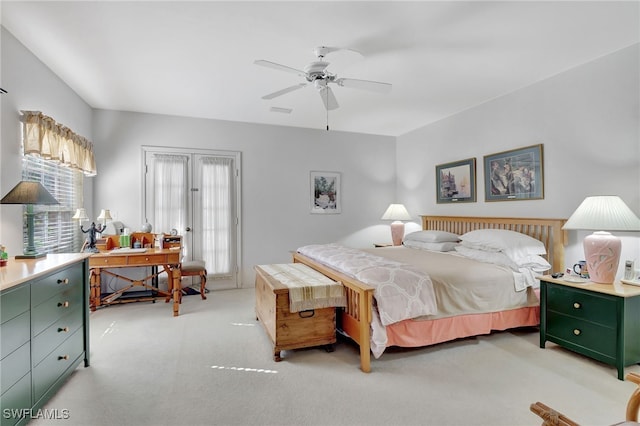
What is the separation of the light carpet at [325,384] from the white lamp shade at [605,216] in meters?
1.13

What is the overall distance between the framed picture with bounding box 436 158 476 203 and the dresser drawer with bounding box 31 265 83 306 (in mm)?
4596

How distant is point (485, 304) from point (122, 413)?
297cm

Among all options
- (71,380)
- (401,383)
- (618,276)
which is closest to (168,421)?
(71,380)

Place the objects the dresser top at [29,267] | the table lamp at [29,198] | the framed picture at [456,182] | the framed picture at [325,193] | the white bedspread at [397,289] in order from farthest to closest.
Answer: the framed picture at [325,193], the framed picture at [456,182], the white bedspread at [397,289], the table lamp at [29,198], the dresser top at [29,267]

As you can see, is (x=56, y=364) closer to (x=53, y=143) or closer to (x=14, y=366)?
(x=14, y=366)

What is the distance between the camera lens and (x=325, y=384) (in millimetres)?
2396

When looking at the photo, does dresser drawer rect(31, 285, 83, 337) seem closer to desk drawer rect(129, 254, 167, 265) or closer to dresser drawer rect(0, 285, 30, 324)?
dresser drawer rect(0, 285, 30, 324)

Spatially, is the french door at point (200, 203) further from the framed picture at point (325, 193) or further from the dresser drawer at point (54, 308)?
the dresser drawer at point (54, 308)

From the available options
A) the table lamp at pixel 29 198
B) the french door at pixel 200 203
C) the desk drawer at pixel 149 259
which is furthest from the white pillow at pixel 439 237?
the table lamp at pixel 29 198

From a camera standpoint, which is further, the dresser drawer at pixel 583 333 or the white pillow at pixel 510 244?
the white pillow at pixel 510 244

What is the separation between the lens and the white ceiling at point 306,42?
7.87 feet

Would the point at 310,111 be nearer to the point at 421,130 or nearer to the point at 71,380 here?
the point at 421,130

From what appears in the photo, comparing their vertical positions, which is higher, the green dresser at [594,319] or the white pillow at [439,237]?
the white pillow at [439,237]

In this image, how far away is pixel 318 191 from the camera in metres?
5.87
